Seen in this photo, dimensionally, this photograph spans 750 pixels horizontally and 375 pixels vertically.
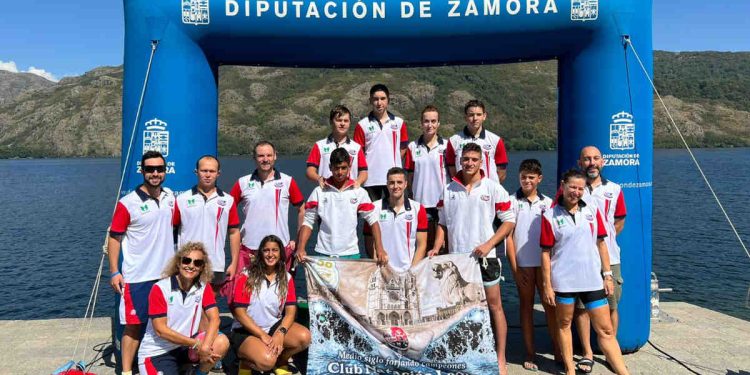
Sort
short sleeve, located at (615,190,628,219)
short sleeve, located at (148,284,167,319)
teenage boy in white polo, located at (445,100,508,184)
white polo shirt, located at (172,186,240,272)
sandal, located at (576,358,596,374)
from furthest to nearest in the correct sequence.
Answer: teenage boy in white polo, located at (445,100,508,184), short sleeve, located at (615,190,628,219), sandal, located at (576,358,596,374), white polo shirt, located at (172,186,240,272), short sleeve, located at (148,284,167,319)

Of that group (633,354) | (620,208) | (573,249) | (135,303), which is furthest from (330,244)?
(633,354)

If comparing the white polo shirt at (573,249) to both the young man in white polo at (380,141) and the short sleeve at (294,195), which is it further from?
the short sleeve at (294,195)

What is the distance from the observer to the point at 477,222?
4.97m

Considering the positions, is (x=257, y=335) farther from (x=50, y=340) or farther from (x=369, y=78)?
(x=369, y=78)

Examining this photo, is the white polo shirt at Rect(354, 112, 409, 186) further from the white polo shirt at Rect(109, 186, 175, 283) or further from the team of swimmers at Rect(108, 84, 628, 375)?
the white polo shirt at Rect(109, 186, 175, 283)

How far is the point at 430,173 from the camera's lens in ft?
18.6

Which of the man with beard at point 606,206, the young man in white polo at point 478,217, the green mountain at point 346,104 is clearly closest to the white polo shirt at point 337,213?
the young man in white polo at point 478,217

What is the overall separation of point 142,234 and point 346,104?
141325mm

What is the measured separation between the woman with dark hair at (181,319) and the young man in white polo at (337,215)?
39.4 inches

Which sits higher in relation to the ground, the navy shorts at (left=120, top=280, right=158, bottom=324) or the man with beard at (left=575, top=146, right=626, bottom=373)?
the man with beard at (left=575, top=146, right=626, bottom=373)

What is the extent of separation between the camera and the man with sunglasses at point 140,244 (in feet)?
15.8

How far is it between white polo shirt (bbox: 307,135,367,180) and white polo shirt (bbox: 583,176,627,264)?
2.43m

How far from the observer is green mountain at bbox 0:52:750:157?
139 metres

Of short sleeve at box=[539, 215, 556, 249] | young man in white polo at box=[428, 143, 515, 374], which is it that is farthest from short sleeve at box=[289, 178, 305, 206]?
short sleeve at box=[539, 215, 556, 249]
